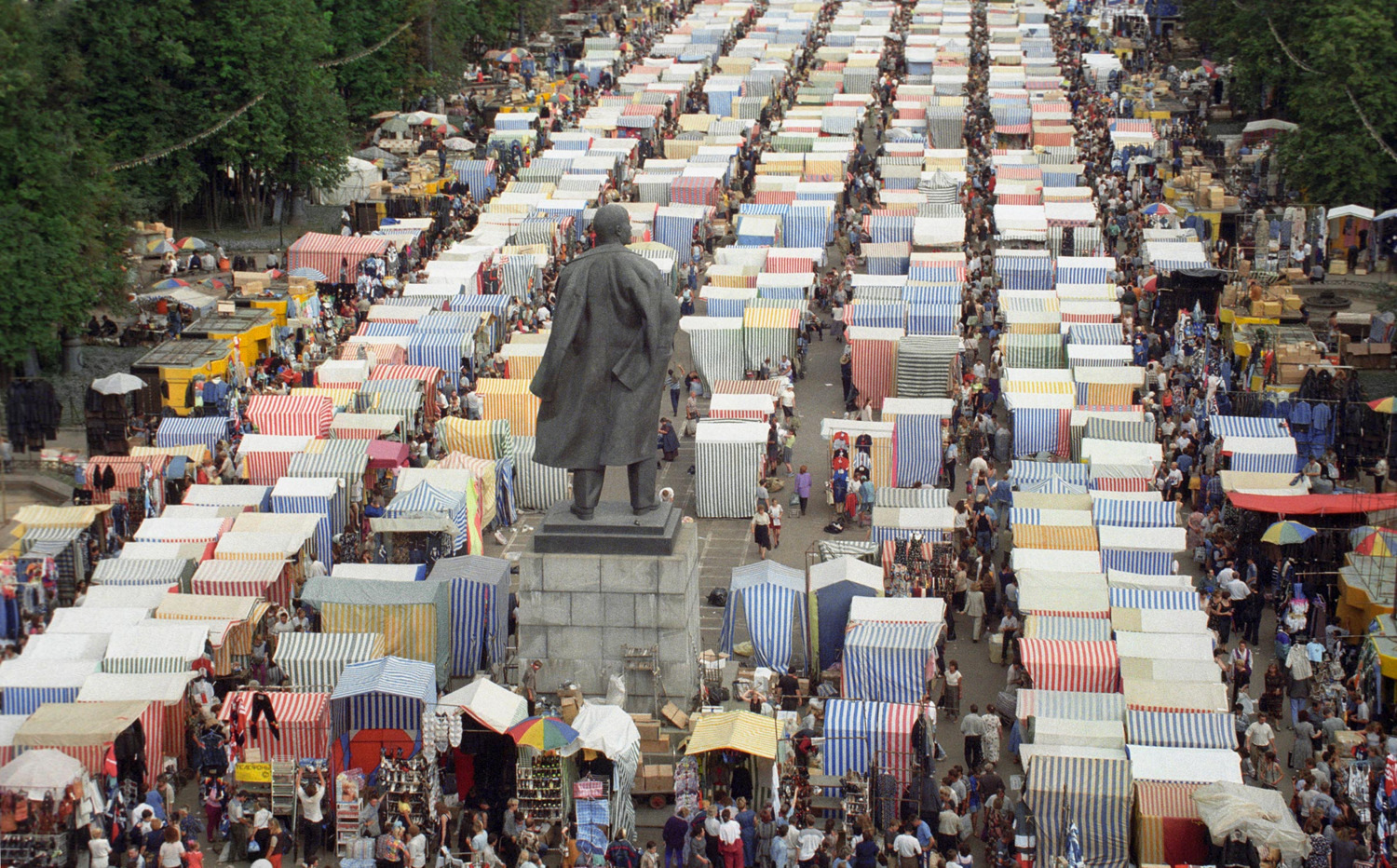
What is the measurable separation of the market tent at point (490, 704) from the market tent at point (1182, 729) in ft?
23.1

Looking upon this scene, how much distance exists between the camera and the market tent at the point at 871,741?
23062mm

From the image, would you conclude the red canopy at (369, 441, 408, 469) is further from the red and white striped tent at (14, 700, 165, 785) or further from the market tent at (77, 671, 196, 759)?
the red and white striped tent at (14, 700, 165, 785)

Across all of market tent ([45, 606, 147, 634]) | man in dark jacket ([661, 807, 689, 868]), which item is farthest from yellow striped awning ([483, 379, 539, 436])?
man in dark jacket ([661, 807, 689, 868])

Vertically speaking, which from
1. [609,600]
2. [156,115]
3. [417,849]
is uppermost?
[156,115]

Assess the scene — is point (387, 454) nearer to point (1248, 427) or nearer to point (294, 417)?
point (294, 417)

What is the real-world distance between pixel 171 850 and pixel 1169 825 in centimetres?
1076

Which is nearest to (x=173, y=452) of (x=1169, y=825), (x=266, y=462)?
(x=266, y=462)

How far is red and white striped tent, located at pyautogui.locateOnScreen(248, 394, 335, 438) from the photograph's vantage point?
34.4 metres

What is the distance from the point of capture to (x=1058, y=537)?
29109 mm

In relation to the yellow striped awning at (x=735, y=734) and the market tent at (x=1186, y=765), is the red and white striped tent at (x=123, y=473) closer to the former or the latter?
the yellow striped awning at (x=735, y=734)

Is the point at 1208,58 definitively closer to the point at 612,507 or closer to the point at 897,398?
the point at 897,398

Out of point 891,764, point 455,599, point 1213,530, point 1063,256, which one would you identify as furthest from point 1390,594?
point 1063,256

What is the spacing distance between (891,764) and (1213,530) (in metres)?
10.4

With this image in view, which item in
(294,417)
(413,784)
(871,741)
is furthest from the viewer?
(294,417)
